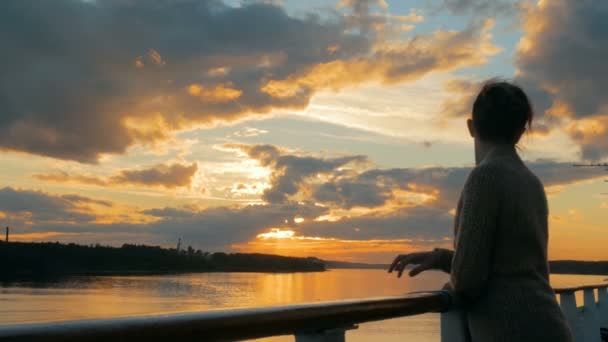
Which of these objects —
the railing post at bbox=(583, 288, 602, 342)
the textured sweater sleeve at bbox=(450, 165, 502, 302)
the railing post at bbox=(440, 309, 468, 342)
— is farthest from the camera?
the railing post at bbox=(583, 288, 602, 342)

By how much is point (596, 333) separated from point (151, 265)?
164 metres

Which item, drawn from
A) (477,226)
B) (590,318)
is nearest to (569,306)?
(590,318)

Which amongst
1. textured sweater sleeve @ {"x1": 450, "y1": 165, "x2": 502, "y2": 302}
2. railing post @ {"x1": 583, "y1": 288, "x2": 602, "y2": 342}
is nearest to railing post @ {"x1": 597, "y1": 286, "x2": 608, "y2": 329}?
railing post @ {"x1": 583, "y1": 288, "x2": 602, "y2": 342}

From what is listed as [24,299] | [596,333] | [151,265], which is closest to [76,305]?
[24,299]

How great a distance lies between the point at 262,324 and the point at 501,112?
3.03 ft

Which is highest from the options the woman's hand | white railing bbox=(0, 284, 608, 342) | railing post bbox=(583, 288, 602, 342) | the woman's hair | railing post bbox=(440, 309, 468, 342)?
the woman's hair

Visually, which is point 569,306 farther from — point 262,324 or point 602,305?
point 262,324

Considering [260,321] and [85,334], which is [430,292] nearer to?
[260,321]

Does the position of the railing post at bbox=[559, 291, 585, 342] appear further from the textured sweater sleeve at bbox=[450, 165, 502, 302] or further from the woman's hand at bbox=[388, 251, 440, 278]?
the textured sweater sleeve at bbox=[450, 165, 502, 302]

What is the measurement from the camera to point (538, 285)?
169 centimetres

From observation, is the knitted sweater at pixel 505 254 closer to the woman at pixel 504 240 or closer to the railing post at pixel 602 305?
the woman at pixel 504 240

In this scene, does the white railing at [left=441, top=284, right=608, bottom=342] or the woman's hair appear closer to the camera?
the woman's hair

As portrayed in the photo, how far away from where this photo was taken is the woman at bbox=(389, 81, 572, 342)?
164cm

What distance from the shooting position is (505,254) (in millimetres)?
1688
